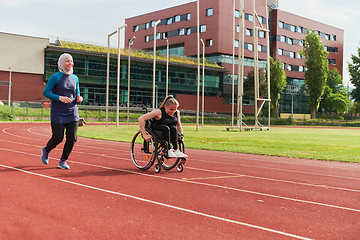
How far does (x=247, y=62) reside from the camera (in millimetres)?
72688

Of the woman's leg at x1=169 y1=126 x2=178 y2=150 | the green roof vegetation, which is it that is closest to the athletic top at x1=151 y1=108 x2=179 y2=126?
the woman's leg at x1=169 y1=126 x2=178 y2=150

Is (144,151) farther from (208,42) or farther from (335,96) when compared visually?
(335,96)

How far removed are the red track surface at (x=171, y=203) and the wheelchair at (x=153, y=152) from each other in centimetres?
20

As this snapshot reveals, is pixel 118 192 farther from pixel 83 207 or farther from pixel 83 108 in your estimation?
pixel 83 108

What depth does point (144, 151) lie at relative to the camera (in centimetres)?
795

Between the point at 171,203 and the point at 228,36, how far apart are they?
66.8 m

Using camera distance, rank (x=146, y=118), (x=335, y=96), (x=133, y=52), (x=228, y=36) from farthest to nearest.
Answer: (x=335, y=96), (x=228, y=36), (x=133, y=52), (x=146, y=118)

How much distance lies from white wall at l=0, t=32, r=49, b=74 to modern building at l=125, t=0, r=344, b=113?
2205cm

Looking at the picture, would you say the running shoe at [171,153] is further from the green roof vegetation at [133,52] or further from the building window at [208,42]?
the building window at [208,42]

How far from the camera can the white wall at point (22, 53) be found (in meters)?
52.1

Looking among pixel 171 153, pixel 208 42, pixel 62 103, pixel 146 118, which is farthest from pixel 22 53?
pixel 171 153

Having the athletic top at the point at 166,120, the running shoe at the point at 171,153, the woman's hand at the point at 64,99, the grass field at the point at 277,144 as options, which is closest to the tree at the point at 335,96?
the grass field at the point at 277,144

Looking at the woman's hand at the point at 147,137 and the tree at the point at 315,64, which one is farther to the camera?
the tree at the point at 315,64

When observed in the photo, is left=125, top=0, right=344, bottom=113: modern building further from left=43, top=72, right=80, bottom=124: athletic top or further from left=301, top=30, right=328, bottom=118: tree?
left=43, top=72, right=80, bottom=124: athletic top
